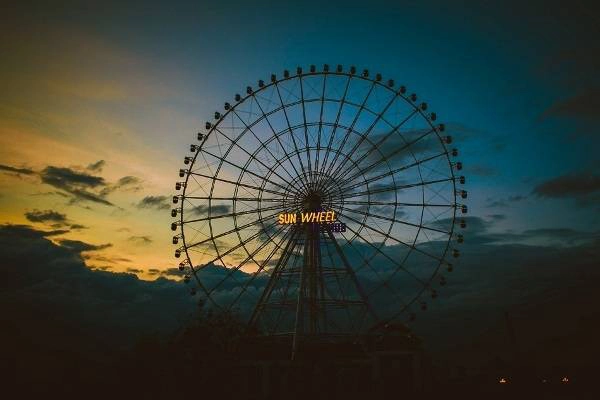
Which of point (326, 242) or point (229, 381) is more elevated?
point (326, 242)

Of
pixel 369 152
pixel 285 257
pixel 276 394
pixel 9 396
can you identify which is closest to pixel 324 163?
pixel 369 152

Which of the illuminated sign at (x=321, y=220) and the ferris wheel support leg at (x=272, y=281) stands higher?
the illuminated sign at (x=321, y=220)

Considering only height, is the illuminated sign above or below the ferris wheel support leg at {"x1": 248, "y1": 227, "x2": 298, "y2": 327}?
above

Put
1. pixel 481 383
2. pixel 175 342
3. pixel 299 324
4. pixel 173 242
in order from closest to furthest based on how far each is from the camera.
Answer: pixel 299 324 < pixel 173 242 < pixel 481 383 < pixel 175 342

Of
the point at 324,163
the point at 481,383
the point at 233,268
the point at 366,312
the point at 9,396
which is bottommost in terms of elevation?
the point at 9,396

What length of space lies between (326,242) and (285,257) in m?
3.31

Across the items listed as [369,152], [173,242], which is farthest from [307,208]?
[173,242]

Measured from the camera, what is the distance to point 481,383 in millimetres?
52938

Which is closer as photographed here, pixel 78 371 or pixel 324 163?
pixel 324 163

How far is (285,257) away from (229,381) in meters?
10.5

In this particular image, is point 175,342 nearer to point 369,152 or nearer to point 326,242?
point 326,242

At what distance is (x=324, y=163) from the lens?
44.5 m

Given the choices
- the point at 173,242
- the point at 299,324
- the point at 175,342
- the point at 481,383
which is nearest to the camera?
the point at 299,324

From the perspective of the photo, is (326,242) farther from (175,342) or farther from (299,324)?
(175,342)
